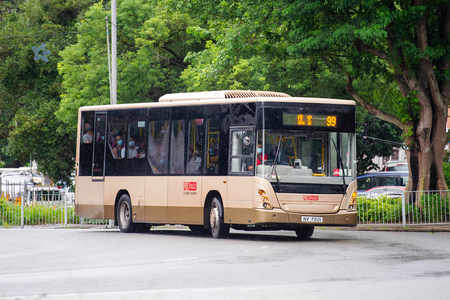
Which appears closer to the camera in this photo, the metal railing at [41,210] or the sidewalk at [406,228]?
the sidewalk at [406,228]

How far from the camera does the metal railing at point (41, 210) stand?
2881 cm

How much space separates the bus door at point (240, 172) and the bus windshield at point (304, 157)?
A: 0.30m

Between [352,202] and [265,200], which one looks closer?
[265,200]

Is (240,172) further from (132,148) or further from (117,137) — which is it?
(117,137)

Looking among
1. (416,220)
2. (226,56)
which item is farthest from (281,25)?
(416,220)

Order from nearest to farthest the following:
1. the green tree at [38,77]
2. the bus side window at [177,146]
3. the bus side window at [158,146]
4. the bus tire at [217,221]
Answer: the bus tire at [217,221] < the bus side window at [177,146] < the bus side window at [158,146] < the green tree at [38,77]

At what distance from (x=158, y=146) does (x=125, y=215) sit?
8.20ft

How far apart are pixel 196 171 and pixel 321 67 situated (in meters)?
17.6

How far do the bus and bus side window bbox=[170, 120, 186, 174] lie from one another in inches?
0.9

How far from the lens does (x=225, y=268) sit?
12.6 m

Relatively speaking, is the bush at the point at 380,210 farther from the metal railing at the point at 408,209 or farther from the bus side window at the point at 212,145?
the bus side window at the point at 212,145

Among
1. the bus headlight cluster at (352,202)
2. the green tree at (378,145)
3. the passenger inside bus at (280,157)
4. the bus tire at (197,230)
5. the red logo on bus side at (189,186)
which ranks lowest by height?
the bus tire at (197,230)

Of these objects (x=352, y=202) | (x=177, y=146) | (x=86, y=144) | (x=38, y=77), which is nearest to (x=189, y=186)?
(x=177, y=146)

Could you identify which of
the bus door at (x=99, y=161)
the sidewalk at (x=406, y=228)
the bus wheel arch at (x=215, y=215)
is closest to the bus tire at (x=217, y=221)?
the bus wheel arch at (x=215, y=215)
